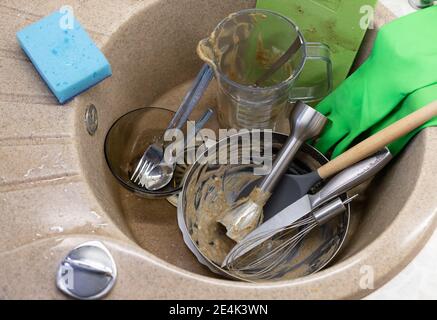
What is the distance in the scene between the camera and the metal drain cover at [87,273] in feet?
1.77

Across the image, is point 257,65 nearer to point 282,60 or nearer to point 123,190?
point 282,60

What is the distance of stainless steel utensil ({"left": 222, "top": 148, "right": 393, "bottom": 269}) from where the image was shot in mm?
637

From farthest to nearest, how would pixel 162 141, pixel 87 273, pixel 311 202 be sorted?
pixel 162 141
pixel 311 202
pixel 87 273

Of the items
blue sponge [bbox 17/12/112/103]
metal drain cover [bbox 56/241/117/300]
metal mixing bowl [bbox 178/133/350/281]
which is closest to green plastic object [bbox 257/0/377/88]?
metal mixing bowl [bbox 178/133/350/281]

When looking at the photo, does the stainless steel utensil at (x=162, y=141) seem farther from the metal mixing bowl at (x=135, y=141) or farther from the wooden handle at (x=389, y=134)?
the wooden handle at (x=389, y=134)

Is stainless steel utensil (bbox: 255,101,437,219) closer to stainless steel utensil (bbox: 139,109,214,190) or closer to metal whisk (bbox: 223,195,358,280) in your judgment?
metal whisk (bbox: 223,195,358,280)

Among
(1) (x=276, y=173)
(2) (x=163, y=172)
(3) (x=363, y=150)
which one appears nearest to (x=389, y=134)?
(3) (x=363, y=150)

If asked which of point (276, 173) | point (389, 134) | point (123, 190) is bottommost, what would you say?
point (123, 190)

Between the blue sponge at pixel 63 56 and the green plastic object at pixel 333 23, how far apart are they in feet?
0.84

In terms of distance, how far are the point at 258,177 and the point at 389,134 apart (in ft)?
0.65

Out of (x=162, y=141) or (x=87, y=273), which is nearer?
(x=87, y=273)

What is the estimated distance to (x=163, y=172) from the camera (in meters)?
0.74

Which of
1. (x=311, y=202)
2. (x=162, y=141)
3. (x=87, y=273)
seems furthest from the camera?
(x=162, y=141)
